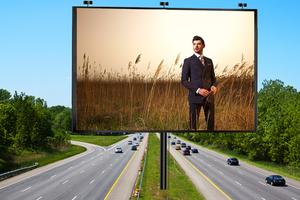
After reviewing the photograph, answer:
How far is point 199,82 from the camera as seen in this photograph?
54.6ft

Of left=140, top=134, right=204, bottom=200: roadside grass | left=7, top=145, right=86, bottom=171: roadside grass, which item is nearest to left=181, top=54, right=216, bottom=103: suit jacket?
left=140, top=134, right=204, bottom=200: roadside grass

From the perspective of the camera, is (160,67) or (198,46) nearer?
(160,67)

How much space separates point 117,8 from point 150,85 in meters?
2.82

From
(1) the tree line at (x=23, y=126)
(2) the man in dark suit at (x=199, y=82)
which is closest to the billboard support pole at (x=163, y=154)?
(2) the man in dark suit at (x=199, y=82)

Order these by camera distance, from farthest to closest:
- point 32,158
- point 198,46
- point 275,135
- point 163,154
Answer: point 32,158, point 275,135, point 163,154, point 198,46

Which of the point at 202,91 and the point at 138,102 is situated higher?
the point at 202,91

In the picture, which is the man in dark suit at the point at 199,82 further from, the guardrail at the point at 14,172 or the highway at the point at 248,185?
the guardrail at the point at 14,172

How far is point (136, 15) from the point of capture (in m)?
16.2

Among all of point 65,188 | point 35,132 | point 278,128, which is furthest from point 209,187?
point 35,132

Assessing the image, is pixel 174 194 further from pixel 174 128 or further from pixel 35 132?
pixel 35 132

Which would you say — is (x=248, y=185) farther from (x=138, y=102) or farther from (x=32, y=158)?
(x=32, y=158)

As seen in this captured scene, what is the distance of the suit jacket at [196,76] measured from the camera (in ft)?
54.5

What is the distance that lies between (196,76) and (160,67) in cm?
130

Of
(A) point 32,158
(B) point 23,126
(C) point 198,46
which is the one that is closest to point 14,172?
(A) point 32,158
